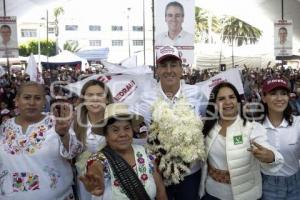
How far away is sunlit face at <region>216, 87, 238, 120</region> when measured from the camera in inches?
157

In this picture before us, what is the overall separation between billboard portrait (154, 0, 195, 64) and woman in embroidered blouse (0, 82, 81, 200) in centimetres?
646

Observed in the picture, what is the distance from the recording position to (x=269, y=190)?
3.94 metres

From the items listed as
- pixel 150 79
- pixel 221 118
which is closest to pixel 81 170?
pixel 221 118

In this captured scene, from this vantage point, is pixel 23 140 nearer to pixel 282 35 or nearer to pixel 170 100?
pixel 170 100

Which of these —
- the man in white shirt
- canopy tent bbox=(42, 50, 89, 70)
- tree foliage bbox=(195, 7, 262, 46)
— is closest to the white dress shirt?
the man in white shirt

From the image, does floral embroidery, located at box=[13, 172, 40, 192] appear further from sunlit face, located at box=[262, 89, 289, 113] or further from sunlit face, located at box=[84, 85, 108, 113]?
sunlit face, located at box=[262, 89, 289, 113]

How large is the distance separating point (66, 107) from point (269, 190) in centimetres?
183

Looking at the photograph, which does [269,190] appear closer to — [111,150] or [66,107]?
[111,150]

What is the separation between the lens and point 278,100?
401cm

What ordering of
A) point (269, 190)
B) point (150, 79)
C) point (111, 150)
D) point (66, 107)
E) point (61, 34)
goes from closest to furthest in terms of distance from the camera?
point (111, 150), point (66, 107), point (269, 190), point (150, 79), point (61, 34)

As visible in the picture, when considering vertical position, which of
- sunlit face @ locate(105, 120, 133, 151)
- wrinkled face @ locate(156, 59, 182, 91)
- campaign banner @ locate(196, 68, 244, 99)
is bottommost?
sunlit face @ locate(105, 120, 133, 151)

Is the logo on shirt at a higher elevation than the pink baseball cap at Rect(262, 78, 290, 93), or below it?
below

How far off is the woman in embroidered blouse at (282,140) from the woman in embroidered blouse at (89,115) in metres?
1.43

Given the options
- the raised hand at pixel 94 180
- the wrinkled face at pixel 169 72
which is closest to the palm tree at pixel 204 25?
the wrinkled face at pixel 169 72
